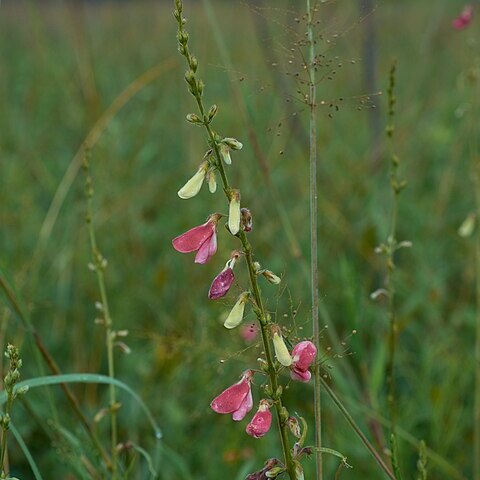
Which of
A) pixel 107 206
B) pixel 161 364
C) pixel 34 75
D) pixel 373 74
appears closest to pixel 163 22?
pixel 34 75

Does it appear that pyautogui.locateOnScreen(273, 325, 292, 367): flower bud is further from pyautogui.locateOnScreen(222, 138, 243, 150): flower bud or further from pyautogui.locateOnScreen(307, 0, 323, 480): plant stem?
pyautogui.locateOnScreen(222, 138, 243, 150): flower bud

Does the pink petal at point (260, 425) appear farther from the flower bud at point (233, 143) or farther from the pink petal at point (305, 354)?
the flower bud at point (233, 143)

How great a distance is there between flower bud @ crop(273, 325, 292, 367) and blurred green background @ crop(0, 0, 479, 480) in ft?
0.19

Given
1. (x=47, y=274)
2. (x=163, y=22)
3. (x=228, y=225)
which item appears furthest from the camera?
(x=163, y=22)


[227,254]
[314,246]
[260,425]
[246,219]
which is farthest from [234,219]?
[227,254]

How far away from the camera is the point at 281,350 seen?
105 cm

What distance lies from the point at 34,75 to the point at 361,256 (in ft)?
11.8

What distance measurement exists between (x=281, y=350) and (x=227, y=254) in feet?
5.41

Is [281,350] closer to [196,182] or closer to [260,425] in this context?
[260,425]

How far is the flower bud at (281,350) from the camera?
104 centimetres

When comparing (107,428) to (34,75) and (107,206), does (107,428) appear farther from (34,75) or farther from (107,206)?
(34,75)

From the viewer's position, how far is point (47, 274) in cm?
300

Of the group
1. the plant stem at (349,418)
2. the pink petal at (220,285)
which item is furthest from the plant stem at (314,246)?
the pink petal at (220,285)

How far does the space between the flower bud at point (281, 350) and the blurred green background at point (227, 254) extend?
0.06 metres
